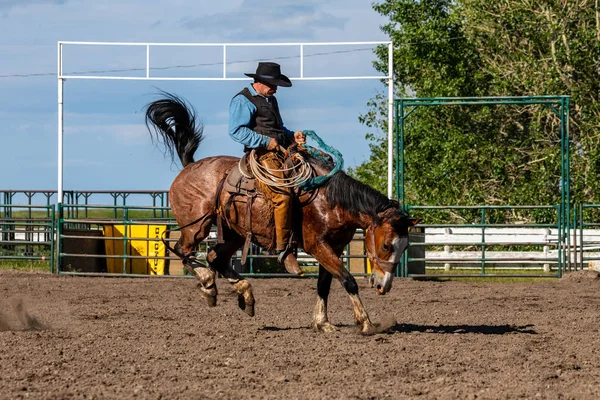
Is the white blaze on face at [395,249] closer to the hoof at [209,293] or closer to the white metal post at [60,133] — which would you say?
the hoof at [209,293]

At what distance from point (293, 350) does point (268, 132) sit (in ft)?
6.54

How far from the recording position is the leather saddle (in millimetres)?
7625

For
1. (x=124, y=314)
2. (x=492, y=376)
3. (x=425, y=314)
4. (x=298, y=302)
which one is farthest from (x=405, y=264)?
(x=492, y=376)

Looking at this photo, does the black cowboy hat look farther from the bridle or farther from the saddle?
the bridle

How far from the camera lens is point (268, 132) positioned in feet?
24.9

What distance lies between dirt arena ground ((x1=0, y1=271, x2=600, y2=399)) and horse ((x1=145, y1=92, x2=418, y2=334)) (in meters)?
0.35

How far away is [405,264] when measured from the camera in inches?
583

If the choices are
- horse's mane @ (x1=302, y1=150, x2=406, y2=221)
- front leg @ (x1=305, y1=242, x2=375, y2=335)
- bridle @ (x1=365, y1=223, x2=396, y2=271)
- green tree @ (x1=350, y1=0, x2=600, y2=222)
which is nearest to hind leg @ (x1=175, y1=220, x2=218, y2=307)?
front leg @ (x1=305, y1=242, x2=375, y2=335)

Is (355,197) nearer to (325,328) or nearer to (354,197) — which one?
(354,197)

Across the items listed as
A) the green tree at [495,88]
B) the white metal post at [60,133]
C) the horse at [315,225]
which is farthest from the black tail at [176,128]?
the green tree at [495,88]

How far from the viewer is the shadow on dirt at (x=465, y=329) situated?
24.8 ft

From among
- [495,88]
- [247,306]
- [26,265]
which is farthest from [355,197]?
[495,88]

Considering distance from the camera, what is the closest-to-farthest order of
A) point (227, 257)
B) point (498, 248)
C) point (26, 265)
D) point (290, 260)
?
1. point (290, 260)
2. point (227, 257)
3. point (26, 265)
4. point (498, 248)

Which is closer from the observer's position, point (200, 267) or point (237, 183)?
point (237, 183)
